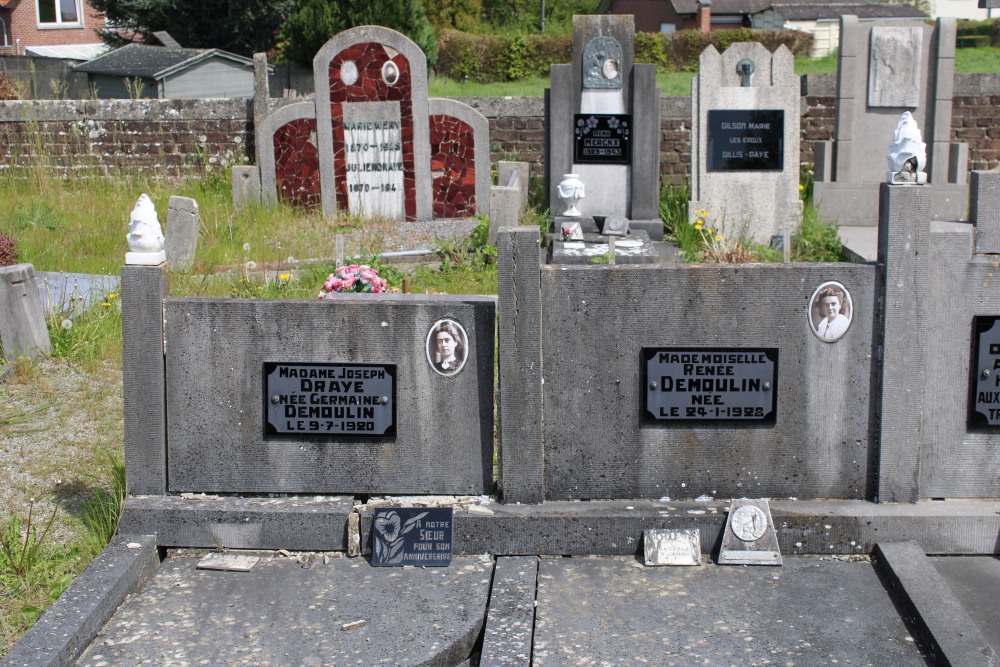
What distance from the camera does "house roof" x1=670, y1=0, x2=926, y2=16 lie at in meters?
45.6

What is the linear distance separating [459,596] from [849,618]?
5.17ft

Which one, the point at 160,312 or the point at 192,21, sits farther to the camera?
the point at 192,21

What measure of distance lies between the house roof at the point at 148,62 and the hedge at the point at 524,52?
1306 centimetres

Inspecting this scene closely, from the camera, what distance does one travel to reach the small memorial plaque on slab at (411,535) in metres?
4.87

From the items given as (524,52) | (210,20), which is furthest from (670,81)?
(210,20)

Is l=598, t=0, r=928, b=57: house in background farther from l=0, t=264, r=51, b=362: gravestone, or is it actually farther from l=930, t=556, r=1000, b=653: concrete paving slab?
l=930, t=556, r=1000, b=653: concrete paving slab

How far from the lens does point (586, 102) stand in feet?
39.0

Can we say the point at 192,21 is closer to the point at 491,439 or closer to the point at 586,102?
the point at 586,102

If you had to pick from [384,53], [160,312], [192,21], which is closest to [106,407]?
[160,312]

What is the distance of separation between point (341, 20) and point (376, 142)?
11535 millimetres

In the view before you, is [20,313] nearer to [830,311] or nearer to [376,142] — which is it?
[830,311]

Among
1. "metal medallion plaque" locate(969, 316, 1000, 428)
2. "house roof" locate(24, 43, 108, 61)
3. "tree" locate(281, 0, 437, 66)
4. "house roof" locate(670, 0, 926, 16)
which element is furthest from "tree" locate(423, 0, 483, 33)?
"metal medallion plaque" locate(969, 316, 1000, 428)

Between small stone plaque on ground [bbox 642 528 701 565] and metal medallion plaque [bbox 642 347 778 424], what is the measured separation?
20.3 inches

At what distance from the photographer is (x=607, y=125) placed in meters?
12.0
